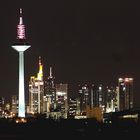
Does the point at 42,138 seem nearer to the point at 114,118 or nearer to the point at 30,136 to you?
the point at 30,136

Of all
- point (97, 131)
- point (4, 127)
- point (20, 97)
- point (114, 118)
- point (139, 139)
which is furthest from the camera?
point (20, 97)

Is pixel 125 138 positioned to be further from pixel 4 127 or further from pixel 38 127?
pixel 4 127

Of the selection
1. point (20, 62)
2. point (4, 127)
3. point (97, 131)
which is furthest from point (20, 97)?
point (97, 131)

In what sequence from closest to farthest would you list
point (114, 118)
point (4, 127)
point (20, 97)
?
point (4, 127)
point (114, 118)
point (20, 97)

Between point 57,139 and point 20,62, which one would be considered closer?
point 57,139

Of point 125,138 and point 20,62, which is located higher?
point 20,62

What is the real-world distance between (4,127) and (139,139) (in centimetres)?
1925

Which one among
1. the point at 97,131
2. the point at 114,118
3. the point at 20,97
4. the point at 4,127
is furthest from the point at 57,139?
the point at 20,97

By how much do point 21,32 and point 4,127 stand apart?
6446 centimetres

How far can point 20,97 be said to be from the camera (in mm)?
121188

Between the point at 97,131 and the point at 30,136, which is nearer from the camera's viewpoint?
the point at 30,136

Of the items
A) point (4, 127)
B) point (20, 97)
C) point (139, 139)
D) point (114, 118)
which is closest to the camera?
point (139, 139)

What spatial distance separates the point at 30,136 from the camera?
50375mm

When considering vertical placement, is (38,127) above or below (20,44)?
below
